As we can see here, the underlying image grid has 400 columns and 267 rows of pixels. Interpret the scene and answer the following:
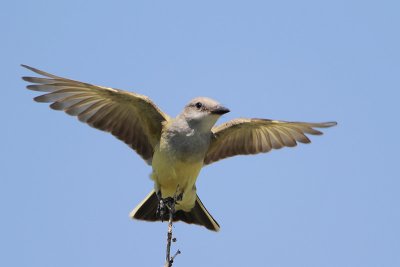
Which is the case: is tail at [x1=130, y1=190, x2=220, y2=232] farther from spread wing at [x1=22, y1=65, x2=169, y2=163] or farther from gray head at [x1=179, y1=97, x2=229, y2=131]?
gray head at [x1=179, y1=97, x2=229, y2=131]

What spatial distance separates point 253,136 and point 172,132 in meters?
1.88

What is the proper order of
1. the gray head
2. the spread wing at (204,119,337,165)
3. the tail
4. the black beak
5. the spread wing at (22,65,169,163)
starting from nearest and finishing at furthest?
the black beak < the gray head < the spread wing at (22,65,169,163) < the spread wing at (204,119,337,165) < the tail

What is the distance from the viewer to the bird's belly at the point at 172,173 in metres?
8.30

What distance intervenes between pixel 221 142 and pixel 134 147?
1359mm

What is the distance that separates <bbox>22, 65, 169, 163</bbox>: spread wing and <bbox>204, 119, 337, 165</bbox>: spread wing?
99cm

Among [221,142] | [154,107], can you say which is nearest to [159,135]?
[154,107]

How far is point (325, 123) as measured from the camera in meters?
9.08

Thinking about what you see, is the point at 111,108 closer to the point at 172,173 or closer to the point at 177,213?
the point at 172,173

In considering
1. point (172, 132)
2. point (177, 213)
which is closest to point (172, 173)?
point (172, 132)

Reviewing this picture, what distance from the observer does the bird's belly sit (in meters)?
8.30

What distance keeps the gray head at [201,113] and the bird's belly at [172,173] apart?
1.74ft

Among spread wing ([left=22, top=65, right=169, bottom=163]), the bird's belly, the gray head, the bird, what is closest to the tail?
the bird

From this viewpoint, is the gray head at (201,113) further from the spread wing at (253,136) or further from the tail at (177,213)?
the tail at (177,213)

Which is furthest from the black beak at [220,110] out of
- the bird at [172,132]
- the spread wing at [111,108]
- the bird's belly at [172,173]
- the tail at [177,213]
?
the tail at [177,213]
